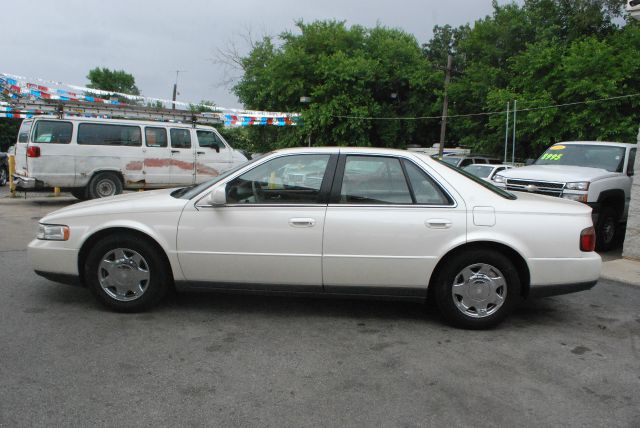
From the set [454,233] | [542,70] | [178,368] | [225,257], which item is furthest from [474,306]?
[542,70]

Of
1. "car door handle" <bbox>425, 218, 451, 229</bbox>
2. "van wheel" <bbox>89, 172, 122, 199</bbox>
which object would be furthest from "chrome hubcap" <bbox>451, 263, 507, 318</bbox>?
"van wheel" <bbox>89, 172, 122, 199</bbox>

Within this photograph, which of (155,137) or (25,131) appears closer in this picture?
(25,131)

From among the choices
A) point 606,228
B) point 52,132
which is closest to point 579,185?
point 606,228

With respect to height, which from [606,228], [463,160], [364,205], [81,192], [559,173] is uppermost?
[463,160]

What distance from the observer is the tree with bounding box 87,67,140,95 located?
2535 inches

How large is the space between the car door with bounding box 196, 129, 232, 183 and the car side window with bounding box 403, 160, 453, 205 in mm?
9824

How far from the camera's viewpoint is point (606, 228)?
8.40 metres

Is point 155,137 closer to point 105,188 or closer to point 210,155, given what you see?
point 210,155

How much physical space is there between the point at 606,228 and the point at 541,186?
1282 mm

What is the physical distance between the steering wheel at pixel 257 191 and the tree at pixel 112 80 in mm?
65742

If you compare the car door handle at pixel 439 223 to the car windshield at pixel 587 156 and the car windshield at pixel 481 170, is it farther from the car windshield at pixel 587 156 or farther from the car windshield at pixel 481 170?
the car windshield at pixel 481 170

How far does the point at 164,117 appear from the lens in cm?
1386

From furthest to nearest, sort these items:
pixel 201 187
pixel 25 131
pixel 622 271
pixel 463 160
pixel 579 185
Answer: pixel 463 160
pixel 25 131
pixel 579 185
pixel 622 271
pixel 201 187

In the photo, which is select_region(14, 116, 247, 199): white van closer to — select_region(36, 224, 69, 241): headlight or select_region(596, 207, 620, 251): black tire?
select_region(36, 224, 69, 241): headlight
